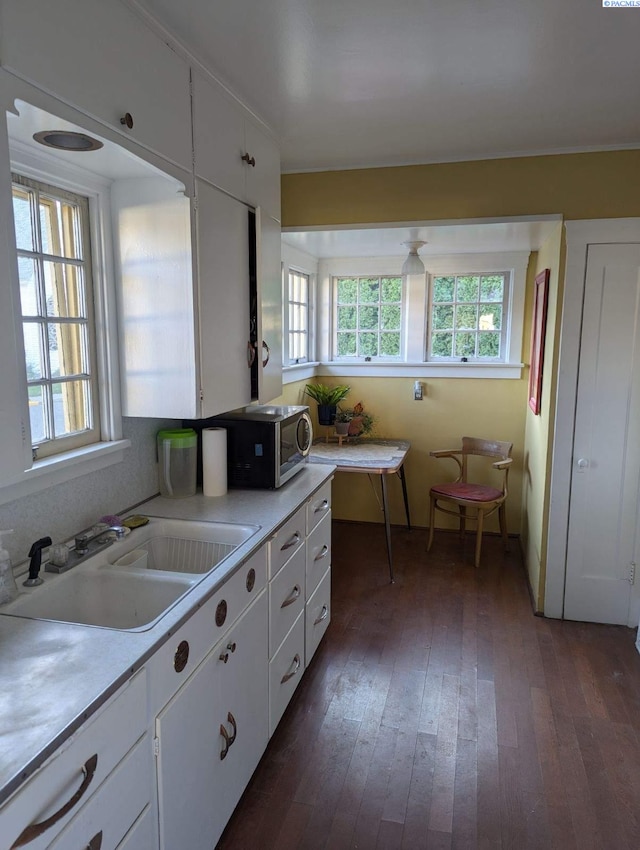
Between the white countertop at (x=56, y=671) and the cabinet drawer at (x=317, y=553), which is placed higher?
the white countertop at (x=56, y=671)

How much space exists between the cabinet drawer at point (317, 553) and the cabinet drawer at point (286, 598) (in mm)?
91

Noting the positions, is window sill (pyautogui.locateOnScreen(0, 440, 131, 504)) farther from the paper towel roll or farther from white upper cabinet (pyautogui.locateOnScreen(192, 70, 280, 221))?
white upper cabinet (pyautogui.locateOnScreen(192, 70, 280, 221))

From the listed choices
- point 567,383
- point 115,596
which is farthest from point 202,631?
point 567,383

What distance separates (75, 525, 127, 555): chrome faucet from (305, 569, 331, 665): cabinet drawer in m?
0.98

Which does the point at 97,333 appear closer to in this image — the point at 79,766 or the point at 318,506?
the point at 318,506

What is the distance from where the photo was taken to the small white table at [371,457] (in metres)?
3.57

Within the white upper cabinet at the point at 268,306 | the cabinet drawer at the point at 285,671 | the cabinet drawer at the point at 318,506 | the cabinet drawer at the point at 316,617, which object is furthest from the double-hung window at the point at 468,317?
the cabinet drawer at the point at 285,671

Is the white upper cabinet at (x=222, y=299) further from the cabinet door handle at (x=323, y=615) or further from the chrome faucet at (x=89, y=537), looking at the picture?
the cabinet door handle at (x=323, y=615)

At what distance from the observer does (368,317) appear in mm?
4633

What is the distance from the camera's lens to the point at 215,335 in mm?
2131

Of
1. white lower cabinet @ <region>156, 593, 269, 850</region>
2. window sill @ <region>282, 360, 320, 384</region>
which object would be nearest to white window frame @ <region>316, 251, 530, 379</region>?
window sill @ <region>282, 360, 320, 384</region>

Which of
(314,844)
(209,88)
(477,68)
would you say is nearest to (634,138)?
(477,68)

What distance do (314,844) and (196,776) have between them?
21.3 inches

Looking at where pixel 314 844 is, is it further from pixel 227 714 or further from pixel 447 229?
pixel 447 229
